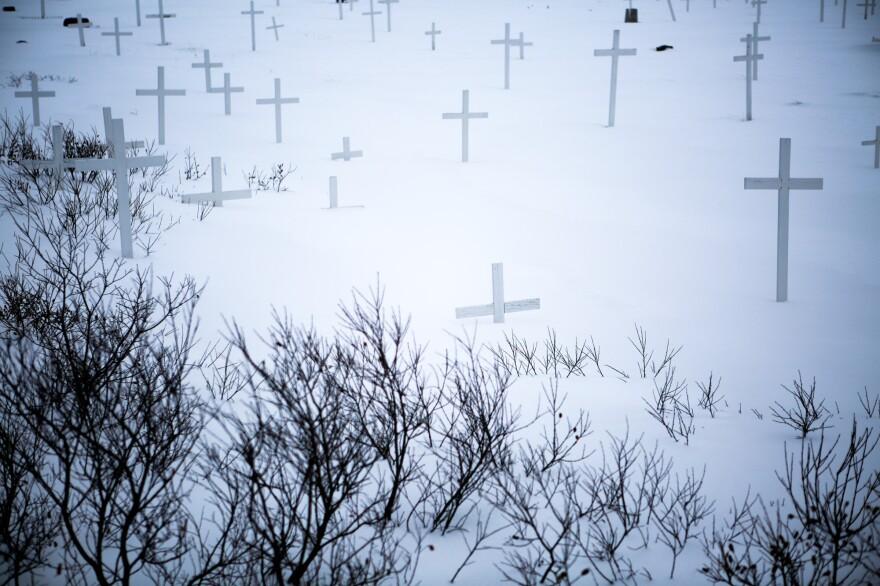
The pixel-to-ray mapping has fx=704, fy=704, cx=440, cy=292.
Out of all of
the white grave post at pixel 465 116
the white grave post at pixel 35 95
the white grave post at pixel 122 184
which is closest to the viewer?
the white grave post at pixel 122 184

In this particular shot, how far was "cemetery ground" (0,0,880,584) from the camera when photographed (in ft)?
11.4

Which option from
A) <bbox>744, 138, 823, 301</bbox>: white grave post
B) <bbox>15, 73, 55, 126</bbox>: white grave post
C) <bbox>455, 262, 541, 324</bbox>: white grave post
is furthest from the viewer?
<bbox>15, 73, 55, 126</bbox>: white grave post

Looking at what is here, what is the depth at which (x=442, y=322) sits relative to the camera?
8273 mm

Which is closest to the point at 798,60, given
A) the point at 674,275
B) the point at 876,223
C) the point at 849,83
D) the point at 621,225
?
the point at 849,83

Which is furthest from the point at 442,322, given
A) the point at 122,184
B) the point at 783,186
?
the point at 783,186

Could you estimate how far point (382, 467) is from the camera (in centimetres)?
448

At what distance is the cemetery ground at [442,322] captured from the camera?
347 cm

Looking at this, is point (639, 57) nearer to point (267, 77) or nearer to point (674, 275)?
point (267, 77)

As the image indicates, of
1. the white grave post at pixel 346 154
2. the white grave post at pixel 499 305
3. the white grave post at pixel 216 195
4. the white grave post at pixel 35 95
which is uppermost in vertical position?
the white grave post at pixel 35 95

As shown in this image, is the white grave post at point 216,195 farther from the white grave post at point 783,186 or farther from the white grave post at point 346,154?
the white grave post at point 783,186

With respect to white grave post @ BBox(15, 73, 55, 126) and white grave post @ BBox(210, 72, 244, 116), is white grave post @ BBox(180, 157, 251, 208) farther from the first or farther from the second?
white grave post @ BBox(210, 72, 244, 116)

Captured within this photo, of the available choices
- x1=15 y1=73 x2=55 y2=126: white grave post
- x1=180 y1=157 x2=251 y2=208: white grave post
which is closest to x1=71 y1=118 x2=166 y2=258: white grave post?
x1=180 y1=157 x2=251 y2=208: white grave post

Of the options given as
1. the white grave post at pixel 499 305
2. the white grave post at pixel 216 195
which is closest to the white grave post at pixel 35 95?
the white grave post at pixel 216 195

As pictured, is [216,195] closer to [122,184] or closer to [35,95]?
[122,184]
